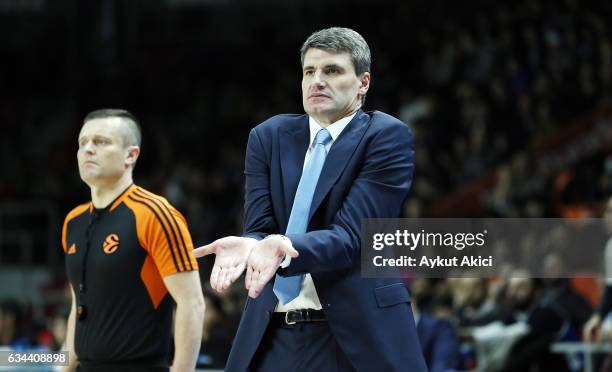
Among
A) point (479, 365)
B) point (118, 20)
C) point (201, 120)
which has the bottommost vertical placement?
point (479, 365)

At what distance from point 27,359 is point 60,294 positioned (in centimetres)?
1191

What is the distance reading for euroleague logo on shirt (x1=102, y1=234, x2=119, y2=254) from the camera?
4562 millimetres

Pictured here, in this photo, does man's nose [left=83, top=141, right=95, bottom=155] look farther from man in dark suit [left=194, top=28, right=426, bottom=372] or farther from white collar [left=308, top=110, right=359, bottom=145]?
white collar [left=308, top=110, right=359, bottom=145]

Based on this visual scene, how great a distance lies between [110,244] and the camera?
180 inches

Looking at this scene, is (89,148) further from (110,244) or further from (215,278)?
(215,278)

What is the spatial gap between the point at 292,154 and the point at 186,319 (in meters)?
1.20

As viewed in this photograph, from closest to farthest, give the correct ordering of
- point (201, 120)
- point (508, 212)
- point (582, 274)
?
point (582, 274), point (508, 212), point (201, 120)

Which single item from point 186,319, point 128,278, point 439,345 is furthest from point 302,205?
point 439,345

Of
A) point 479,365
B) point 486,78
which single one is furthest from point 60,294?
point 479,365

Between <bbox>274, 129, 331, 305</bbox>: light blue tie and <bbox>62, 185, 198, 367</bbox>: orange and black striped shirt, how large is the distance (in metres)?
1.17

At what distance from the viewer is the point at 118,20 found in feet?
74.8

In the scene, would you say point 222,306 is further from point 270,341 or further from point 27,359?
point 270,341

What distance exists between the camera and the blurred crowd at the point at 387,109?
10219 mm

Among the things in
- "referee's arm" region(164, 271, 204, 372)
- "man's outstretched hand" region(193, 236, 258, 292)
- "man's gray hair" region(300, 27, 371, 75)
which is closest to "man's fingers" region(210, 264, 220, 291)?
"man's outstretched hand" region(193, 236, 258, 292)
